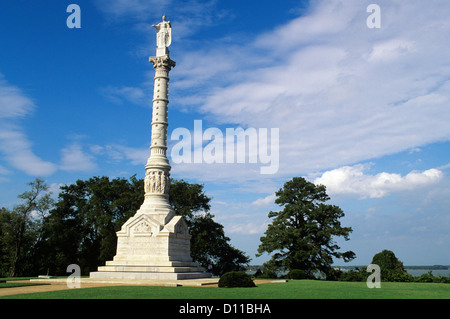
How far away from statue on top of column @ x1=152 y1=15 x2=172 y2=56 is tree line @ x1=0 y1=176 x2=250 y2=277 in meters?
17.6

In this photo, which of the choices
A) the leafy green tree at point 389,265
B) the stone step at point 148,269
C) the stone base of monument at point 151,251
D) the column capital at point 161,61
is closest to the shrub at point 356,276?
the leafy green tree at point 389,265

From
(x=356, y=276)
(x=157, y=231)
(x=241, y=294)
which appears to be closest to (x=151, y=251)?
(x=157, y=231)

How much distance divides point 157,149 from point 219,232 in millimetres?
17860

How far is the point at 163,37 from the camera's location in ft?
113

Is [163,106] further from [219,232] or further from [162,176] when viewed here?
[219,232]

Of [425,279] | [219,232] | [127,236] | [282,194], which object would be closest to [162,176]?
[127,236]

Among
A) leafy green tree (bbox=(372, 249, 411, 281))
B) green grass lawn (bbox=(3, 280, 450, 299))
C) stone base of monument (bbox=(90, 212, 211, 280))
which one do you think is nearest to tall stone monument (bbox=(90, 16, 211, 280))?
stone base of monument (bbox=(90, 212, 211, 280))

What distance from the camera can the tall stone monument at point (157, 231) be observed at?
2672cm

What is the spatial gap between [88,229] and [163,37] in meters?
27.5

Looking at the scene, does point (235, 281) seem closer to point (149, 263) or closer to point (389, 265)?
point (149, 263)

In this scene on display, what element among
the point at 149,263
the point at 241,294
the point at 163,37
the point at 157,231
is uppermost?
the point at 163,37

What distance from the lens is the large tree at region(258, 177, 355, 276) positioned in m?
36.8

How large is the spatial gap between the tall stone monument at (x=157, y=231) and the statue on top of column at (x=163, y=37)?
0.05m

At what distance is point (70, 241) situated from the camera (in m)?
47.1
